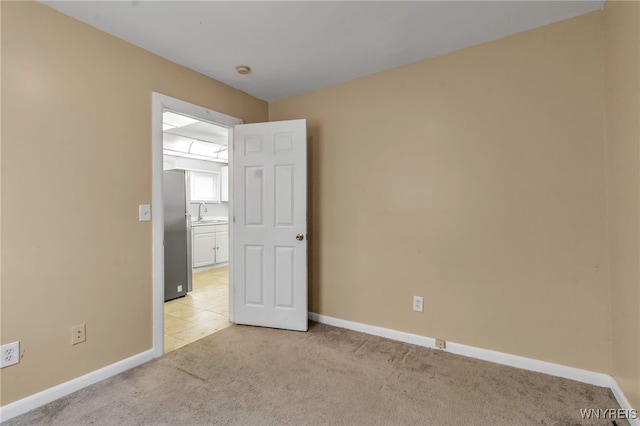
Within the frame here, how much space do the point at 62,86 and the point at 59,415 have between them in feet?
6.53

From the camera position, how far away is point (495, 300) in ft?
7.32

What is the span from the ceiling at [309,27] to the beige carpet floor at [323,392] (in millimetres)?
2439

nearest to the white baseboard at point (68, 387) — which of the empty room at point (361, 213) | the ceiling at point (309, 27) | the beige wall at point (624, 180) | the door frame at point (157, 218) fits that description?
the empty room at point (361, 213)

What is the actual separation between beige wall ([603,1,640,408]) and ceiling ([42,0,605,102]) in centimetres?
41

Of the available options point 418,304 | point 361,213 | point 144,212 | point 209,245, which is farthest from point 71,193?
point 209,245

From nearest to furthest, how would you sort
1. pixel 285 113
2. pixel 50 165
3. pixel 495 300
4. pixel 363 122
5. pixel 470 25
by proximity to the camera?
1. pixel 50 165
2. pixel 470 25
3. pixel 495 300
4. pixel 363 122
5. pixel 285 113

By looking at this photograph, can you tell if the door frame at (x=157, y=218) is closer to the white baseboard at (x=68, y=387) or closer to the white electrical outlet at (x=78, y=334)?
the white baseboard at (x=68, y=387)

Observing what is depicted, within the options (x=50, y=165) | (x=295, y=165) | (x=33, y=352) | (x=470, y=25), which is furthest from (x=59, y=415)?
(x=470, y=25)

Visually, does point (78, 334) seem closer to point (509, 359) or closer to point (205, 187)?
point (509, 359)

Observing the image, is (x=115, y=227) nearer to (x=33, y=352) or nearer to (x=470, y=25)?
(x=33, y=352)

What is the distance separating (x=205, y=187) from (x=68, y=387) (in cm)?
481

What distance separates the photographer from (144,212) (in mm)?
2271

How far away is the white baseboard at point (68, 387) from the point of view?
167cm

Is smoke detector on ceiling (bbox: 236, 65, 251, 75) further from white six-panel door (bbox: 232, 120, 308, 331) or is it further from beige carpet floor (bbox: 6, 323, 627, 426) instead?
beige carpet floor (bbox: 6, 323, 627, 426)
